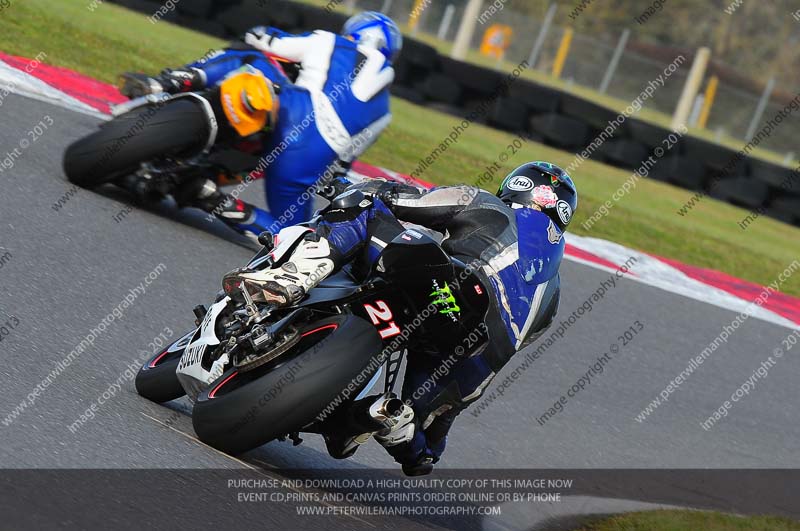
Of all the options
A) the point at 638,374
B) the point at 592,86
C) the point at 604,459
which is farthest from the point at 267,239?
the point at 592,86

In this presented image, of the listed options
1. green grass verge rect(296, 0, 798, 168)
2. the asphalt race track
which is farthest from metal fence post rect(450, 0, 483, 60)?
the asphalt race track

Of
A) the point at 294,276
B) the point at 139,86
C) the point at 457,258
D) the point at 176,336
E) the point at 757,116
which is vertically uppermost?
Result: the point at 457,258

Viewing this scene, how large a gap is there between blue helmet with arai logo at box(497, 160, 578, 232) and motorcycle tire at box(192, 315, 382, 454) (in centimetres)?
95

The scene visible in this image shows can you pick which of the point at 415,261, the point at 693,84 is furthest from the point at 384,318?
the point at 693,84

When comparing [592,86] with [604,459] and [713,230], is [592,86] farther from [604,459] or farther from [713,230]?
[604,459]

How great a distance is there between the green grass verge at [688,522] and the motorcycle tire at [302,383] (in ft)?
6.28

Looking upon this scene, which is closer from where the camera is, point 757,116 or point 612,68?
point 757,116

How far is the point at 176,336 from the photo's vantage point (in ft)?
19.2

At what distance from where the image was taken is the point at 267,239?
455 cm

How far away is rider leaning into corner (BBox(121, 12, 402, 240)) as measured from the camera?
7395mm

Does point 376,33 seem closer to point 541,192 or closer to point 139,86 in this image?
point 139,86

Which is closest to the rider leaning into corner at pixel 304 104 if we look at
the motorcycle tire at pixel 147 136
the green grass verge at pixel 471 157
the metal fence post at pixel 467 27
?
the motorcycle tire at pixel 147 136

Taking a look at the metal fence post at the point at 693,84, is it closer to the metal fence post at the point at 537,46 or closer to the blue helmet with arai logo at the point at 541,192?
the metal fence post at the point at 537,46

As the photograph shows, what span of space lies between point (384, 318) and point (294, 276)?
0.33 meters
